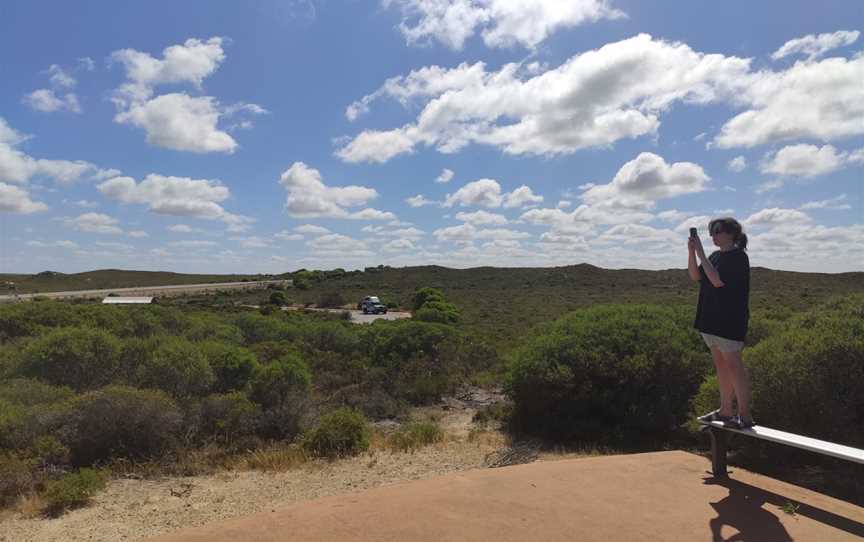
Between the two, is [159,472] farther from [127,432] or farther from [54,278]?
[54,278]

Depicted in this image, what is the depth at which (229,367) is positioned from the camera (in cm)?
1111

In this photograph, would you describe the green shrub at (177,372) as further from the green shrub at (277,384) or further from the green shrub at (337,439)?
the green shrub at (337,439)

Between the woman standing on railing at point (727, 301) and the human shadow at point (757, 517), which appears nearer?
the human shadow at point (757, 517)

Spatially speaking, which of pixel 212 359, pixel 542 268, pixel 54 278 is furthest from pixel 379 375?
pixel 54 278

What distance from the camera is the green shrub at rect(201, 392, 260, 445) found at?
29.3ft

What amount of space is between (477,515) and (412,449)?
442cm

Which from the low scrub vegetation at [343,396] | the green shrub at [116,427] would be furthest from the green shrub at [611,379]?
the green shrub at [116,427]

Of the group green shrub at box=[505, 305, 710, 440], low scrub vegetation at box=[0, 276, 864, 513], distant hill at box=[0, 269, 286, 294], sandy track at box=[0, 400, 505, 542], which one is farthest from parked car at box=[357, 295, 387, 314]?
distant hill at box=[0, 269, 286, 294]

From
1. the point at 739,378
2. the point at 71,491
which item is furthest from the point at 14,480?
the point at 739,378

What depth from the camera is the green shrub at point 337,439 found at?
832 centimetres

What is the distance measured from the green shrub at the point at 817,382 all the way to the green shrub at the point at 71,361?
33.9 feet

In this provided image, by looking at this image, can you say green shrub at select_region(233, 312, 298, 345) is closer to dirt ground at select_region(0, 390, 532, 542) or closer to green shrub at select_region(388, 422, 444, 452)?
green shrub at select_region(388, 422, 444, 452)

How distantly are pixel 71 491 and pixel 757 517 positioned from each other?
6.59 meters

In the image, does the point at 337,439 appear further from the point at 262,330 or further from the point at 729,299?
the point at 262,330
